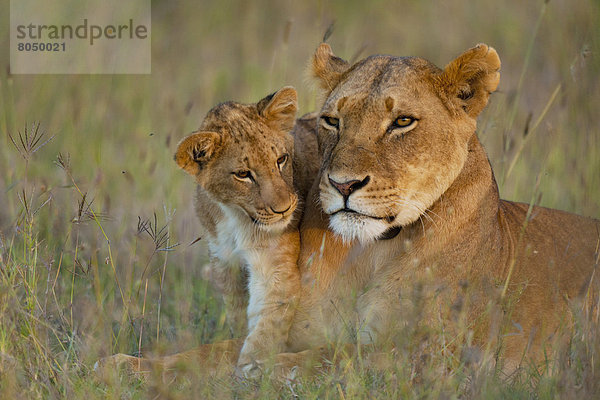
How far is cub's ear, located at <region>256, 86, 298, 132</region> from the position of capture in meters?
4.11

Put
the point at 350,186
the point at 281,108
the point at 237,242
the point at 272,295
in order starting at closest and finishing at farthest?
the point at 350,186 → the point at 272,295 → the point at 237,242 → the point at 281,108

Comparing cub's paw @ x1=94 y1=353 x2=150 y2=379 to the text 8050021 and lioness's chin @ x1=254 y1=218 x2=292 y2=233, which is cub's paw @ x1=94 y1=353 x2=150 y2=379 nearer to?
lioness's chin @ x1=254 y1=218 x2=292 y2=233

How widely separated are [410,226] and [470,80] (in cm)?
65

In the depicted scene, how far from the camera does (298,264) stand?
3.96 m

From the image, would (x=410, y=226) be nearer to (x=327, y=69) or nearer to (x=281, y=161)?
(x=281, y=161)

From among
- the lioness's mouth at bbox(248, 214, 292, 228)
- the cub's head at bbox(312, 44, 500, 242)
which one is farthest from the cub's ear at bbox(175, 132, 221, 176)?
the cub's head at bbox(312, 44, 500, 242)

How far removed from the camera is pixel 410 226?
3725mm

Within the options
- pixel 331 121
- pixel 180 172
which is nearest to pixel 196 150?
pixel 331 121

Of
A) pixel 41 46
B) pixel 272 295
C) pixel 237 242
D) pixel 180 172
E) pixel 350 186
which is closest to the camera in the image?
pixel 350 186

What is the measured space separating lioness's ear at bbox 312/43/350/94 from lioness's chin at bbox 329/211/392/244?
833 millimetres

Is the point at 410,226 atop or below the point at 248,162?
below

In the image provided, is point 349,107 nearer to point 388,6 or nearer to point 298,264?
point 298,264

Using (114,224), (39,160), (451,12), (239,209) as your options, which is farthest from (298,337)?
(451,12)

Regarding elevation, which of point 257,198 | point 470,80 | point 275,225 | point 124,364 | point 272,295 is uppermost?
point 470,80
